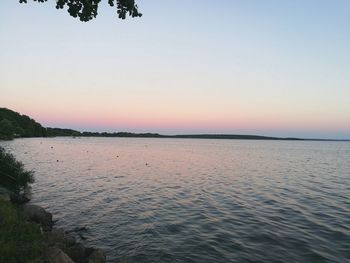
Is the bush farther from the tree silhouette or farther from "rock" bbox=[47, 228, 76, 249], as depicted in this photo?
the tree silhouette

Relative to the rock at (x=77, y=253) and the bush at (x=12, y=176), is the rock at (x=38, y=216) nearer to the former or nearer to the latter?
the rock at (x=77, y=253)

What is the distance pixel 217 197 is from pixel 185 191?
4.23 meters

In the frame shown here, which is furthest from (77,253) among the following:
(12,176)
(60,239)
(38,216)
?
(12,176)

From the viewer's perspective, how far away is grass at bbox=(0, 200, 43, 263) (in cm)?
957

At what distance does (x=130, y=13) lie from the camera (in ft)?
36.8

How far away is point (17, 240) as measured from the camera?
427 inches

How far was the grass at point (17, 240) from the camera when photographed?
377 inches

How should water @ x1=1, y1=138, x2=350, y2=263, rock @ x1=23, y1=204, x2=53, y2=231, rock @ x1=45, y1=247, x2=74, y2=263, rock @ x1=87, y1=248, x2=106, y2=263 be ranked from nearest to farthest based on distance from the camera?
rock @ x1=45, y1=247, x2=74, y2=263 < rock @ x1=87, y1=248, x2=106, y2=263 < water @ x1=1, y1=138, x2=350, y2=263 < rock @ x1=23, y1=204, x2=53, y2=231

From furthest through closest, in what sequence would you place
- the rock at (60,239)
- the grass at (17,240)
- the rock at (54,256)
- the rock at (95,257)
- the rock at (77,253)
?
the rock at (60,239) → the rock at (77,253) → the rock at (95,257) → the rock at (54,256) → the grass at (17,240)

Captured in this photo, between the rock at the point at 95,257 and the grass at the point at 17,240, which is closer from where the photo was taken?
the grass at the point at 17,240

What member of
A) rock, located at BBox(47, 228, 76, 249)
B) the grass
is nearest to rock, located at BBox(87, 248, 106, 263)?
rock, located at BBox(47, 228, 76, 249)

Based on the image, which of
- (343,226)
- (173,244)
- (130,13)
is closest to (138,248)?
(173,244)

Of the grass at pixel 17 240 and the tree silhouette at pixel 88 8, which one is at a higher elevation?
the tree silhouette at pixel 88 8

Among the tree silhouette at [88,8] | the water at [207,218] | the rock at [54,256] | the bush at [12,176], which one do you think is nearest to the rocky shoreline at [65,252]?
the rock at [54,256]
